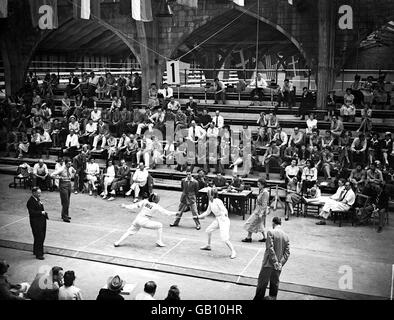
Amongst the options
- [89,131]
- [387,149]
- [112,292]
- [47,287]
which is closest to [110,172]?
[89,131]

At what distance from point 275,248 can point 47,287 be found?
11.7ft

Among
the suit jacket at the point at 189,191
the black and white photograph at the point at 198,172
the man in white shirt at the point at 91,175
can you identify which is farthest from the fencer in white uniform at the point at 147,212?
the man in white shirt at the point at 91,175

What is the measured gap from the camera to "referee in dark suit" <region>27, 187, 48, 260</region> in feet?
36.3

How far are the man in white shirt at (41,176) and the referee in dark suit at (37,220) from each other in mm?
6140

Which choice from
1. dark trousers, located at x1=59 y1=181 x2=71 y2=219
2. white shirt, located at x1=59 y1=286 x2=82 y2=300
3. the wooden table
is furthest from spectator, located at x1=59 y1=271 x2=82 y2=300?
the wooden table

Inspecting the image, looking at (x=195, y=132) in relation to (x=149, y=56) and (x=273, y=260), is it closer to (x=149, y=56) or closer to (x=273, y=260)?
(x=149, y=56)

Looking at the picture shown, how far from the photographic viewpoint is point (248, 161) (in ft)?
56.5

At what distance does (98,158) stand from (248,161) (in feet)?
19.4

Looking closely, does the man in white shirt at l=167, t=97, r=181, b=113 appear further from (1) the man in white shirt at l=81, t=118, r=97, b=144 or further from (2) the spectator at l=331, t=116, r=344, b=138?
(2) the spectator at l=331, t=116, r=344, b=138

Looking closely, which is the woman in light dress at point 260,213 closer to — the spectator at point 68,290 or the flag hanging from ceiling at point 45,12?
the spectator at point 68,290

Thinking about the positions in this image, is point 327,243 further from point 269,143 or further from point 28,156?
point 28,156

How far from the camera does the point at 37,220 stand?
11086 millimetres

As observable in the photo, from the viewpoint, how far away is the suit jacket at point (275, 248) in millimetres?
8531
